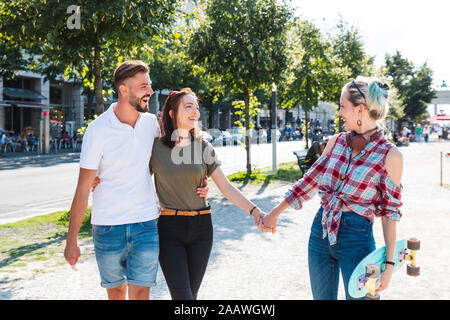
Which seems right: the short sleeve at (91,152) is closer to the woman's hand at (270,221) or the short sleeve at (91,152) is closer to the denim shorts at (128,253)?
the denim shorts at (128,253)

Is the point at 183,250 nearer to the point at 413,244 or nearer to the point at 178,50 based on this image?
the point at 413,244

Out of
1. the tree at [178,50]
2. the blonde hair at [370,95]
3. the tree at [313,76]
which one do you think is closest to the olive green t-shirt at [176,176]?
the blonde hair at [370,95]

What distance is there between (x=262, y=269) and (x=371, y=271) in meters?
2.89

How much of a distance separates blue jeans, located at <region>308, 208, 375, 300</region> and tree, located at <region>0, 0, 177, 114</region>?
5435 millimetres

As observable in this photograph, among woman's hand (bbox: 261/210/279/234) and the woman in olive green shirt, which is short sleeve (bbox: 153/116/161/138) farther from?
woman's hand (bbox: 261/210/279/234)

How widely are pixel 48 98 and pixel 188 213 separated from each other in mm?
36563

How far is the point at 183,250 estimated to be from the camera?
9.62 ft

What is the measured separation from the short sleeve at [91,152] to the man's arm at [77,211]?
0.03 meters

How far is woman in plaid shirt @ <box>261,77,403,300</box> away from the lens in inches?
98.9

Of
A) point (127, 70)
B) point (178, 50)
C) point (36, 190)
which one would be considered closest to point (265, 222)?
point (127, 70)

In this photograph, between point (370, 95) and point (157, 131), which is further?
point (157, 131)

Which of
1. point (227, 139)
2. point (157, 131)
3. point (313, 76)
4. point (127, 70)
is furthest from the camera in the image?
point (227, 139)

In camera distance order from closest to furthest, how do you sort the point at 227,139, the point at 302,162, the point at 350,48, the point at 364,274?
1. the point at 364,274
2. the point at 302,162
3. the point at 350,48
4. the point at 227,139
